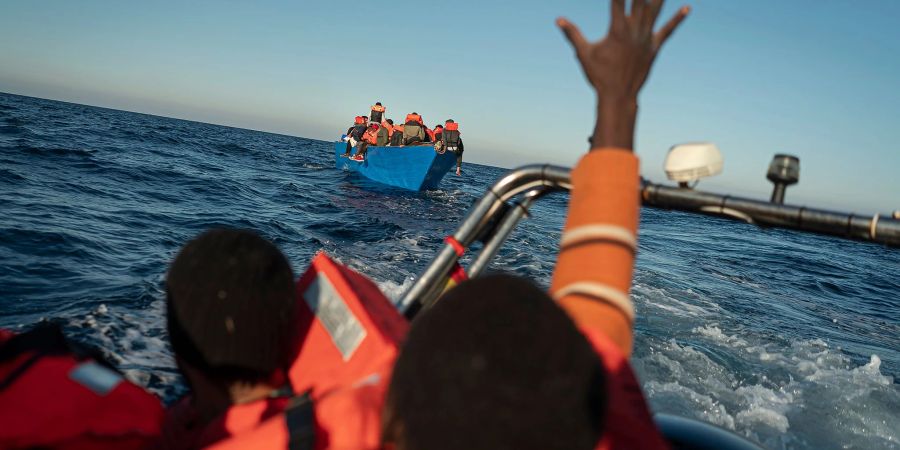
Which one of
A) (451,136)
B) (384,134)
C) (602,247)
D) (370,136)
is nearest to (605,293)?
(602,247)

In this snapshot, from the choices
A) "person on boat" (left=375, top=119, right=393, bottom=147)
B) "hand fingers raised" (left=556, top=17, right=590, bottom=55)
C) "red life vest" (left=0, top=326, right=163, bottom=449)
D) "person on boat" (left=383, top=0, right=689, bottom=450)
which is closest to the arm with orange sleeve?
"person on boat" (left=383, top=0, right=689, bottom=450)

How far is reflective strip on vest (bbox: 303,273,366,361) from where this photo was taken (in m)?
1.39

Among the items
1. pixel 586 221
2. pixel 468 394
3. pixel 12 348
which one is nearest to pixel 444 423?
pixel 468 394

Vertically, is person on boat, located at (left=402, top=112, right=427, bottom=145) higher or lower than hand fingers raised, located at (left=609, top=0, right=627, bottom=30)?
higher

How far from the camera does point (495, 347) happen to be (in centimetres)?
69

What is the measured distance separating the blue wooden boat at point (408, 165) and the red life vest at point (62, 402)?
61.0 feet

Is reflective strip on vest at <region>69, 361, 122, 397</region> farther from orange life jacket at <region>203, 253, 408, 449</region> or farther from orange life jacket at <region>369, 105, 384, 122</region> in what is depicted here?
orange life jacket at <region>369, 105, 384, 122</region>

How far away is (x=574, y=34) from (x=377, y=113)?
26.0 metres

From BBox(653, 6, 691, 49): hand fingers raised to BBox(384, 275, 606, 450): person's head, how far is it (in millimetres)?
776

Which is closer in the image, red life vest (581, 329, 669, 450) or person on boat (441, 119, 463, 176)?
red life vest (581, 329, 669, 450)

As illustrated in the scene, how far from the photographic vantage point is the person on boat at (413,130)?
73.5 ft

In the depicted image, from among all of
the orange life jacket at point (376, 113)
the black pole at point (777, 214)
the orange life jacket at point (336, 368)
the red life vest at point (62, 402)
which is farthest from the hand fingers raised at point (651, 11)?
the orange life jacket at point (376, 113)

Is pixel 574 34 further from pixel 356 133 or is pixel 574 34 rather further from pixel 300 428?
pixel 356 133

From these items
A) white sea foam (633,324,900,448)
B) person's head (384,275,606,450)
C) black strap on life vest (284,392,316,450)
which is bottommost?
white sea foam (633,324,900,448)
